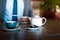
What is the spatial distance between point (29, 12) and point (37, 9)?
1.05 m

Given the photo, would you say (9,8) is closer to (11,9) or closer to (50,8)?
(11,9)

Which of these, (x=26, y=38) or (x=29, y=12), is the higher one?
(x=29, y=12)

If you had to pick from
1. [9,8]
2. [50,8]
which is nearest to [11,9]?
[9,8]

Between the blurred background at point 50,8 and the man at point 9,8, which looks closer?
the man at point 9,8

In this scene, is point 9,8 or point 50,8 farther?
point 50,8

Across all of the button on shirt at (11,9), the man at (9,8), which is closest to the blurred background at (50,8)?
the man at (9,8)

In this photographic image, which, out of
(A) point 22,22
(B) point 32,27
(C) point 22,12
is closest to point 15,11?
(C) point 22,12

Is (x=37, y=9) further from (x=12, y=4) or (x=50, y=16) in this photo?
(x=12, y=4)

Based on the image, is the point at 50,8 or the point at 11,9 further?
the point at 50,8

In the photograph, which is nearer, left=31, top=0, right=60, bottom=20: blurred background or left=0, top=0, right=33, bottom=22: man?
left=0, top=0, right=33, bottom=22: man

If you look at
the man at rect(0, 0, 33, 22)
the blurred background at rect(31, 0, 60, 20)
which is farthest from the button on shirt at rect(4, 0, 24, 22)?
the blurred background at rect(31, 0, 60, 20)

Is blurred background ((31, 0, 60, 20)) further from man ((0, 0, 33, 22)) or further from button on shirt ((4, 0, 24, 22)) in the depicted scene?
button on shirt ((4, 0, 24, 22))

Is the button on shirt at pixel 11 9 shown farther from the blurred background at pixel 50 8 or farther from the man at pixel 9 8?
the blurred background at pixel 50 8

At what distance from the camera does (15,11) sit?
2600 millimetres
